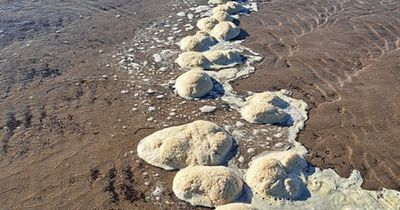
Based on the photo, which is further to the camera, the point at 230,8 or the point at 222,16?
the point at 230,8

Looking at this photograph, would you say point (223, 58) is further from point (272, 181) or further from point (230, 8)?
point (272, 181)

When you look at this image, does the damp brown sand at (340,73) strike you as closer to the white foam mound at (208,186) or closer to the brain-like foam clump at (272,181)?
the brain-like foam clump at (272,181)

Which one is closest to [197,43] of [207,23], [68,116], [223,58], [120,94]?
[223,58]

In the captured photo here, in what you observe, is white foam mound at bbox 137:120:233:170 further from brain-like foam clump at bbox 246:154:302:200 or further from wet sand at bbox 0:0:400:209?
brain-like foam clump at bbox 246:154:302:200

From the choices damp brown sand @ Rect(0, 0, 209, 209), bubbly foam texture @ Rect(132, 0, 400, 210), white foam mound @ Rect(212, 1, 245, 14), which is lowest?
damp brown sand @ Rect(0, 0, 209, 209)

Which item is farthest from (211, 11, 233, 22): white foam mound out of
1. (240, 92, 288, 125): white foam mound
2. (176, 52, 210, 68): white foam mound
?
(240, 92, 288, 125): white foam mound

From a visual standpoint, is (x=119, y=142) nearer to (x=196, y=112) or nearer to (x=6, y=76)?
(x=196, y=112)
